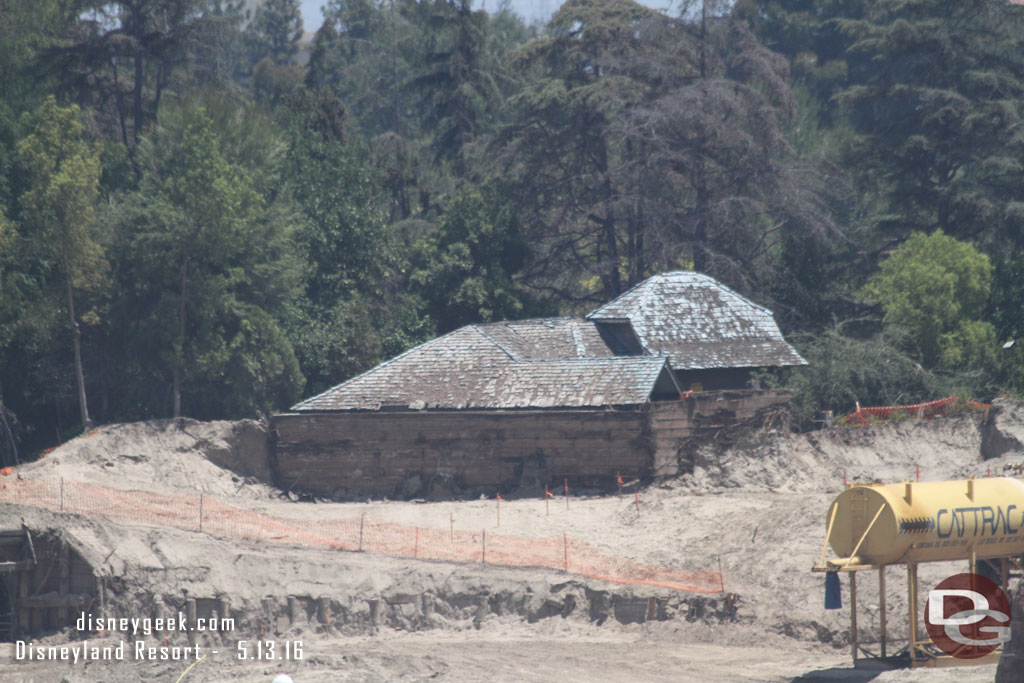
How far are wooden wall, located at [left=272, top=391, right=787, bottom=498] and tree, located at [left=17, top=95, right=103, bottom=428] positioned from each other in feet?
23.3

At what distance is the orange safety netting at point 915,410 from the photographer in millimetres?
30312

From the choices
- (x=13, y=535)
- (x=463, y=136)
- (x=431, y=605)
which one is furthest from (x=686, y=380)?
(x=463, y=136)

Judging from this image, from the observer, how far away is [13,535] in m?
21.8

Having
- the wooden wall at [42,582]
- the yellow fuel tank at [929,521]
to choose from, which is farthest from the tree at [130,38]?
the yellow fuel tank at [929,521]

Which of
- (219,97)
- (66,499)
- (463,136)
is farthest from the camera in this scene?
(463,136)

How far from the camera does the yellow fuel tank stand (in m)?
18.2

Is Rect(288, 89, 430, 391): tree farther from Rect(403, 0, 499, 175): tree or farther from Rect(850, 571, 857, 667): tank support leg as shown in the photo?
Rect(850, 571, 857, 667): tank support leg

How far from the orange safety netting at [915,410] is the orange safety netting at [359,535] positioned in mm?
9776

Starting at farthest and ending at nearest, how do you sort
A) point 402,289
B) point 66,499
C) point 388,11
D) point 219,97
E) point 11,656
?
point 388,11 → point 402,289 → point 219,97 → point 66,499 → point 11,656

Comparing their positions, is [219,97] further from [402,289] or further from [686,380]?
[686,380]

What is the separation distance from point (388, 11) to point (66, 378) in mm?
57429

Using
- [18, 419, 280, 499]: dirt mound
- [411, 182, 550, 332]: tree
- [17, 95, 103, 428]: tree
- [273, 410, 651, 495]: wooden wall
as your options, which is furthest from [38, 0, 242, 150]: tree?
[273, 410, 651, 495]: wooden wall

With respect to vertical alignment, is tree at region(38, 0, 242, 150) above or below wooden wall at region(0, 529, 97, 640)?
above

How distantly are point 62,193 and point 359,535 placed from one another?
13.3m
